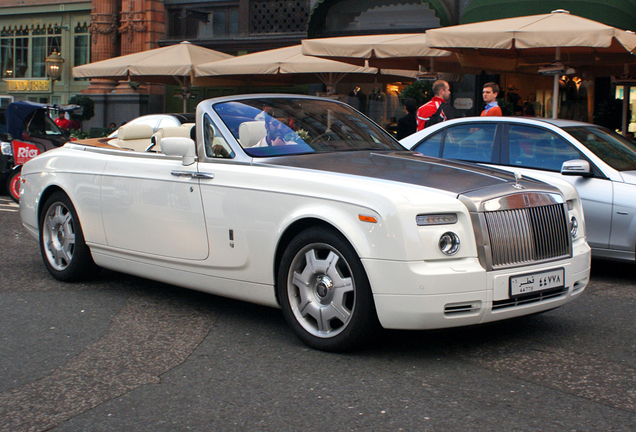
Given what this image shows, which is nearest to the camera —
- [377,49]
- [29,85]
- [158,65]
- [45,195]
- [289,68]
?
[45,195]

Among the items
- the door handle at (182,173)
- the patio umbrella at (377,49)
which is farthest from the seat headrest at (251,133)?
the patio umbrella at (377,49)

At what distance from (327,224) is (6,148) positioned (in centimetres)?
1101

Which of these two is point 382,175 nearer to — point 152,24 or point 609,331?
point 609,331

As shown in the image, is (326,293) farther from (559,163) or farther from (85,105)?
(85,105)

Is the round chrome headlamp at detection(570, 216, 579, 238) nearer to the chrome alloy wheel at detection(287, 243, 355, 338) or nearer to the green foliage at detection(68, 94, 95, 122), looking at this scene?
the chrome alloy wheel at detection(287, 243, 355, 338)

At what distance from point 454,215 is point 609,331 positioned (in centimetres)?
164

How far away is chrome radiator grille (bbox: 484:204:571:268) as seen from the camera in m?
4.15

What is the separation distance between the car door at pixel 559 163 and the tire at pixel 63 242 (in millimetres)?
4029

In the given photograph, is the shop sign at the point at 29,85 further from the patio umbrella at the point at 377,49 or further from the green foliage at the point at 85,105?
the patio umbrella at the point at 377,49

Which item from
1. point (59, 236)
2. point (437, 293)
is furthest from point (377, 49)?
point (437, 293)

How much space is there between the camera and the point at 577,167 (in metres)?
6.60

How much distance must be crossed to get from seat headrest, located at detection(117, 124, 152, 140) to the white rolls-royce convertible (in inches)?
28.3

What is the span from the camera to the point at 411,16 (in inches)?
770

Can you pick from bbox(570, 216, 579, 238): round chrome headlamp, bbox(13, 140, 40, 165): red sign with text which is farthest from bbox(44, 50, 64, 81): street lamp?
bbox(570, 216, 579, 238): round chrome headlamp
